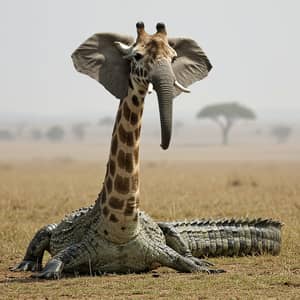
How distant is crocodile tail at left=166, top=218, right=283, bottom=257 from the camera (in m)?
10.1

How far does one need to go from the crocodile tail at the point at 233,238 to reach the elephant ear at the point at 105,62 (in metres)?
2.20

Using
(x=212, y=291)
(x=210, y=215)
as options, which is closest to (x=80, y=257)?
(x=212, y=291)

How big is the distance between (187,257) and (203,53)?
2.20 meters

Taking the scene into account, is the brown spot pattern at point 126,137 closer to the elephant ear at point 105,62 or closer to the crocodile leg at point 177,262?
the elephant ear at point 105,62

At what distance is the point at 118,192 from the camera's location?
862 cm

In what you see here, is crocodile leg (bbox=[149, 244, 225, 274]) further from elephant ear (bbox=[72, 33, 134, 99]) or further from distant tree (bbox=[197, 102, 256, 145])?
distant tree (bbox=[197, 102, 256, 145])

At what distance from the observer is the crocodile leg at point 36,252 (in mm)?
9578

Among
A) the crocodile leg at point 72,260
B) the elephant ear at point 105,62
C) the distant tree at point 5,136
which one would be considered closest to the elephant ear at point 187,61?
the elephant ear at point 105,62

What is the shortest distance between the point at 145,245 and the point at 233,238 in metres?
1.73

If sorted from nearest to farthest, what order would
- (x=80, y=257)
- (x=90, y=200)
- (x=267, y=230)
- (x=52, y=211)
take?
1. (x=80, y=257)
2. (x=267, y=230)
3. (x=52, y=211)
4. (x=90, y=200)

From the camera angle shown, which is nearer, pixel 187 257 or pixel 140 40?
pixel 140 40

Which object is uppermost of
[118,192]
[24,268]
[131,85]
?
[131,85]

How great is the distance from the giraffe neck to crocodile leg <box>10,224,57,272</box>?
1368 millimetres

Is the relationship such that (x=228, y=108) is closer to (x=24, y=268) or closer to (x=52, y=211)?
(x=52, y=211)
